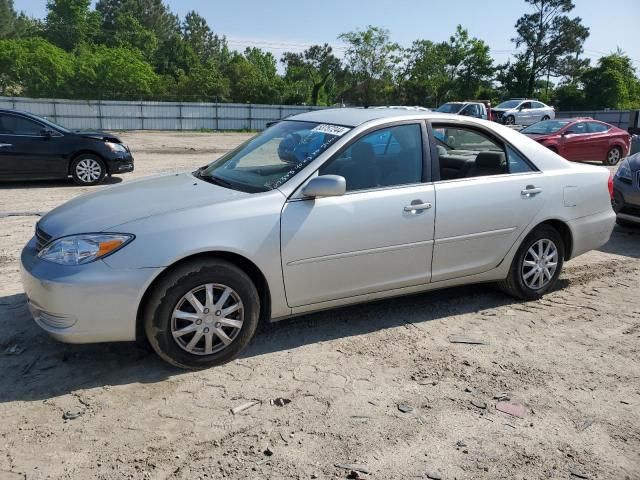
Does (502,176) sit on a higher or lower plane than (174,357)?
higher

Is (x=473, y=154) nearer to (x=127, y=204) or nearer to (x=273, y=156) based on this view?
(x=273, y=156)

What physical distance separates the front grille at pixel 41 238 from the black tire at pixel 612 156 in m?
17.8

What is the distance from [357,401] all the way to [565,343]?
1.86m

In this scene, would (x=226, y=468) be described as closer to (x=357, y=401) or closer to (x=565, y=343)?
(x=357, y=401)

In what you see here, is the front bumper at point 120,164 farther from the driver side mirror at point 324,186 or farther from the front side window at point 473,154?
the driver side mirror at point 324,186

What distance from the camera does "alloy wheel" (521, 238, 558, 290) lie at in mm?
4980

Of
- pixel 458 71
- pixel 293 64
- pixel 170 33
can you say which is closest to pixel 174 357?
pixel 458 71

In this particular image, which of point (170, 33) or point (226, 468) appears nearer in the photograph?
point (226, 468)

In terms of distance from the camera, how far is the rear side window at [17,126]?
1063cm

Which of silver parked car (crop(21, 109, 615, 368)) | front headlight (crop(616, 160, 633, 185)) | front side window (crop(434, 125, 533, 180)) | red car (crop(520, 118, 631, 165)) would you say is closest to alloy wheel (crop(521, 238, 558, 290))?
silver parked car (crop(21, 109, 615, 368))

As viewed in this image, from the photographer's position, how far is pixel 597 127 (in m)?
17.6

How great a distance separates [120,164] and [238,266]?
28.8 ft

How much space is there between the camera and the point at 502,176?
4.75m

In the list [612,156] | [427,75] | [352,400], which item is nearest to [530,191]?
[352,400]
